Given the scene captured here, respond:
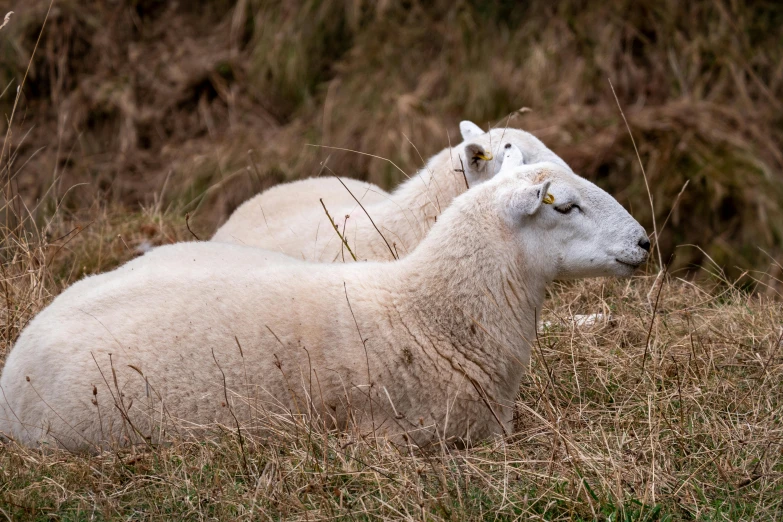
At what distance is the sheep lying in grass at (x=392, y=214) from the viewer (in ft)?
16.4

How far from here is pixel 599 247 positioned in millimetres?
3850

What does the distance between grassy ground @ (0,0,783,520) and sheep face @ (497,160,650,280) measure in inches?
17.4

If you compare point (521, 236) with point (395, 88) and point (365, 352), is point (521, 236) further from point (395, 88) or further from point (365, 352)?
point (395, 88)

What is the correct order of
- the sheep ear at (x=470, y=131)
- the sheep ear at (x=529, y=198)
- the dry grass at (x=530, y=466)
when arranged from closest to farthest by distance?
the dry grass at (x=530, y=466), the sheep ear at (x=529, y=198), the sheep ear at (x=470, y=131)

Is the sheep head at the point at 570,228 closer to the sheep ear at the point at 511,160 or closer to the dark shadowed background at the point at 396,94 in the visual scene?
the sheep ear at the point at 511,160

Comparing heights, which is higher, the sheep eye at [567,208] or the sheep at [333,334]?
the sheep eye at [567,208]

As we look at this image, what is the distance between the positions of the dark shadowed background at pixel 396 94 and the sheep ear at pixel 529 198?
5.23m

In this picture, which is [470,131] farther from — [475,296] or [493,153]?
[475,296]

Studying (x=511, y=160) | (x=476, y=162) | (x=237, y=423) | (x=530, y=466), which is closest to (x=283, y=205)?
(x=476, y=162)

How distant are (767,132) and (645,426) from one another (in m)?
7.04

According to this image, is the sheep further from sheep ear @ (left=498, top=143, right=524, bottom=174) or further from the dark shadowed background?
the dark shadowed background

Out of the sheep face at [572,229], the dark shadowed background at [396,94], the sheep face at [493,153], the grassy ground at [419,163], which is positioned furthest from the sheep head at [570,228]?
the dark shadowed background at [396,94]

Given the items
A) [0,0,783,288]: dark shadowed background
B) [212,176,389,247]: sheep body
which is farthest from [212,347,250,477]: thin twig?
[0,0,783,288]: dark shadowed background

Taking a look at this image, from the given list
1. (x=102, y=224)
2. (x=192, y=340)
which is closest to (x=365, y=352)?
(x=192, y=340)
